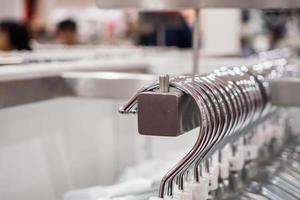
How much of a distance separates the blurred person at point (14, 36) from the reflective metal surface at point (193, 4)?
2.84 metres

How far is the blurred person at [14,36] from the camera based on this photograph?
3955mm

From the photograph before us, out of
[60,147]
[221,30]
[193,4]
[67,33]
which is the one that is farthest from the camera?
[67,33]

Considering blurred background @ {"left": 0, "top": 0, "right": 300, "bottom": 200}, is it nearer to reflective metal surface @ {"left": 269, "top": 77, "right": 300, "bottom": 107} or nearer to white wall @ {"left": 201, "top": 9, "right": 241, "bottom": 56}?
white wall @ {"left": 201, "top": 9, "right": 241, "bottom": 56}

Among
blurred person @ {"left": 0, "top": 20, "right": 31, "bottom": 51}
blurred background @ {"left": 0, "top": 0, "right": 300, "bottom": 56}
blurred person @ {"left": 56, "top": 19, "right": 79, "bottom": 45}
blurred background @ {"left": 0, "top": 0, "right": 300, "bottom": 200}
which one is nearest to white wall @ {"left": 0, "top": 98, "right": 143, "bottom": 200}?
blurred background @ {"left": 0, "top": 0, "right": 300, "bottom": 200}

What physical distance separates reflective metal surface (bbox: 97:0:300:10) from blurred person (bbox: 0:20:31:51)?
9.31ft

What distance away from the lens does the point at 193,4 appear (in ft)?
3.65

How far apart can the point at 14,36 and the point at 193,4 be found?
3120 mm

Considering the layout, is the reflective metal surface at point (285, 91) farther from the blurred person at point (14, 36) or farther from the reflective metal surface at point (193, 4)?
the blurred person at point (14, 36)

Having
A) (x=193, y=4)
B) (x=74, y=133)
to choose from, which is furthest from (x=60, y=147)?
(x=193, y=4)

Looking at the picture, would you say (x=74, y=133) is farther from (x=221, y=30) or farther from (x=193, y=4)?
(x=221, y=30)

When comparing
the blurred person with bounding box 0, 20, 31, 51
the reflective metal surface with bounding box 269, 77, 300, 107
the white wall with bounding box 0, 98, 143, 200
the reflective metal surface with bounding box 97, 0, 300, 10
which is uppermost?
the reflective metal surface with bounding box 97, 0, 300, 10

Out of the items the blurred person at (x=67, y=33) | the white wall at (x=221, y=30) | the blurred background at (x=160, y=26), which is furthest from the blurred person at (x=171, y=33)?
the white wall at (x=221, y=30)

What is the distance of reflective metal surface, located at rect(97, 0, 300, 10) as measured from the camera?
3.37 feet

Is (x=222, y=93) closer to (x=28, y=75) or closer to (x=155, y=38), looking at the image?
(x=28, y=75)
